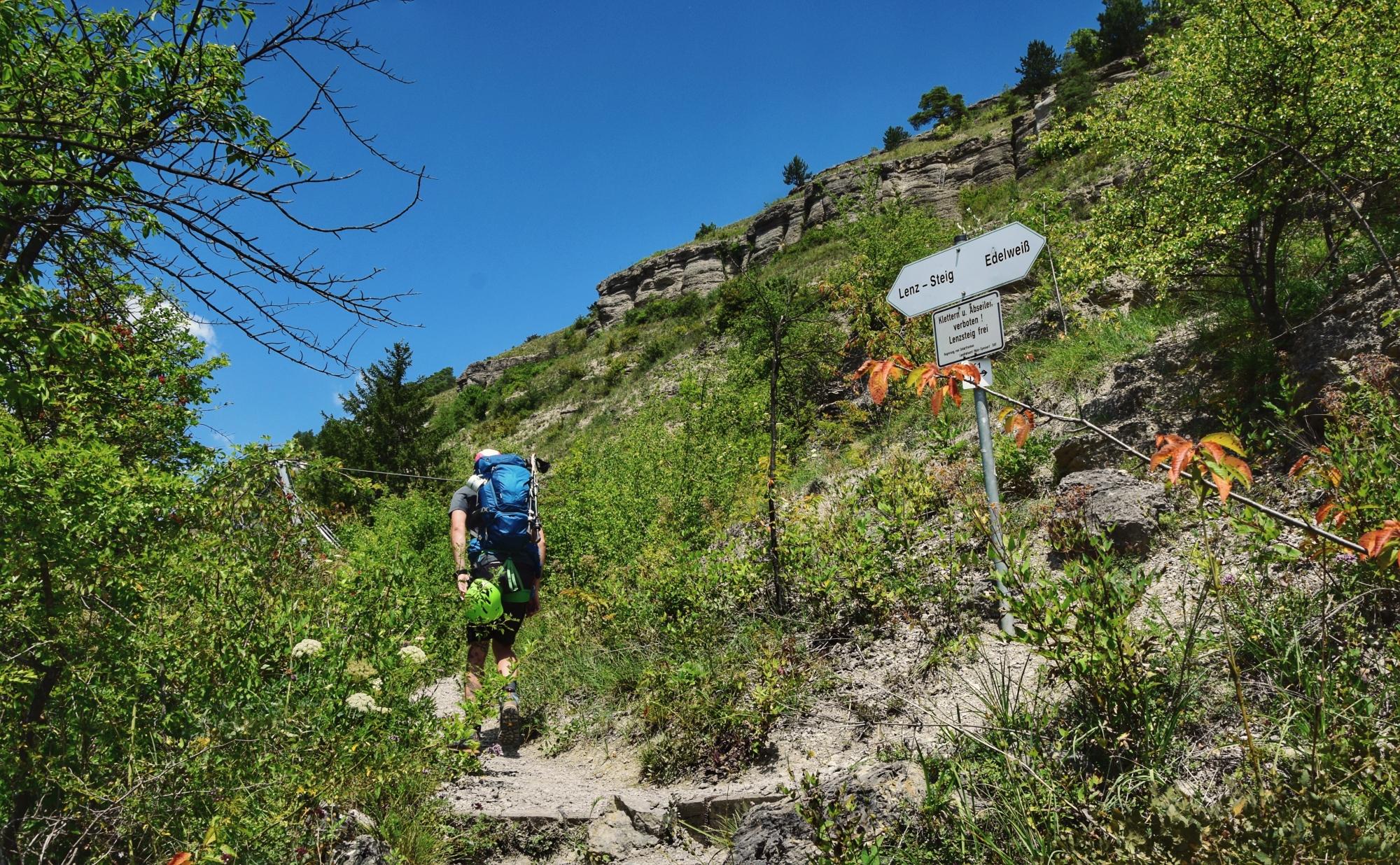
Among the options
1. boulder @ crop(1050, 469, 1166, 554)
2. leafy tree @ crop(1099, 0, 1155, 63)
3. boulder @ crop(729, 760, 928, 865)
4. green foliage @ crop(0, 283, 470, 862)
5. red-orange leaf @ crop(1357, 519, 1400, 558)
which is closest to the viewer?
red-orange leaf @ crop(1357, 519, 1400, 558)

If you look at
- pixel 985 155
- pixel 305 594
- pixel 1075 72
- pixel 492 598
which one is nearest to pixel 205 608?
pixel 305 594

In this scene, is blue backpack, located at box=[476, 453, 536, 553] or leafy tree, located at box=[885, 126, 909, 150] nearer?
blue backpack, located at box=[476, 453, 536, 553]

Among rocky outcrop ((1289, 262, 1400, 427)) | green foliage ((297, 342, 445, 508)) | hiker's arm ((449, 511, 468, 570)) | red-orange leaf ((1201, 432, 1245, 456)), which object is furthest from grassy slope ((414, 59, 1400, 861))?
green foliage ((297, 342, 445, 508))

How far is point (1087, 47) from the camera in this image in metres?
38.2

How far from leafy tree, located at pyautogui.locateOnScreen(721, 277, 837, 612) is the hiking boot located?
1.73 metres

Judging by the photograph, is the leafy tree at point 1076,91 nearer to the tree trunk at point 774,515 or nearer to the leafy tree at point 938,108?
the leafy tree at point 938,108

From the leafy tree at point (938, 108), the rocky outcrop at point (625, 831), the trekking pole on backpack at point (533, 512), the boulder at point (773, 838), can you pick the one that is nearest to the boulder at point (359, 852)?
the rocky outcrop at point (625, 831)

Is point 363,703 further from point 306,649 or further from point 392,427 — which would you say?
point 392,427

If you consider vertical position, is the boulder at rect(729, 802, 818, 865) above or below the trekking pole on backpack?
below

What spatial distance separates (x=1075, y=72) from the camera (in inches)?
1422

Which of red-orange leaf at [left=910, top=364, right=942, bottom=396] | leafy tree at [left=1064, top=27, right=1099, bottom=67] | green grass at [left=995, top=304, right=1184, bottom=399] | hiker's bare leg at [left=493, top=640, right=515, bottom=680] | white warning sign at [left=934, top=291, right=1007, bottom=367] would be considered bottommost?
hiker's bare leg at [left=493, top=640, right=515, bottom=680]

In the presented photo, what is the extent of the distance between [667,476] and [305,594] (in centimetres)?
443

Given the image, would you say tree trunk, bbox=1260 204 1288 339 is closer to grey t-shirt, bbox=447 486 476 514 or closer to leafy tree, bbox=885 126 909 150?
grey t-shirt, bbox=447 486 476 514

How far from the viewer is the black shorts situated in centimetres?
452
